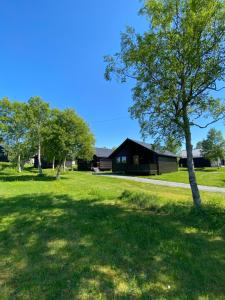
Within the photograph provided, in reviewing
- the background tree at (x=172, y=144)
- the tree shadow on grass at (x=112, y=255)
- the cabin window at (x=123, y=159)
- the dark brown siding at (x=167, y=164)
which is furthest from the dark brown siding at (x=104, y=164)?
the tree shadow on grass at (x=112, y=255)

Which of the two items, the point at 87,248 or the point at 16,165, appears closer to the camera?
the point at 87,248

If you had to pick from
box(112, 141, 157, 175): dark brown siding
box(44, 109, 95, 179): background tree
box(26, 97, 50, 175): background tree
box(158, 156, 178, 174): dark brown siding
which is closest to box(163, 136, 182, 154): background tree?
box(44, 109, 95, 179): background tree

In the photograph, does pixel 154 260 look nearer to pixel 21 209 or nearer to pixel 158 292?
pixel 158 292

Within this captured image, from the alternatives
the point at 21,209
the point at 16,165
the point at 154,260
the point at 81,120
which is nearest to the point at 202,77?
the point at 154,260

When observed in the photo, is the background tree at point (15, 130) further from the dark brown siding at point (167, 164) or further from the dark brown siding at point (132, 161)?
the dark brown siding at point (167, 164)

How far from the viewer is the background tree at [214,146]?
148 ft

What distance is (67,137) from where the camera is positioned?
2284 cm

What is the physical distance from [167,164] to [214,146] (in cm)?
1547

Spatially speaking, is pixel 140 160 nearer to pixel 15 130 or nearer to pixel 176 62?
pixel 15 130

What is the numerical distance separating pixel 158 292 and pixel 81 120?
843 inches

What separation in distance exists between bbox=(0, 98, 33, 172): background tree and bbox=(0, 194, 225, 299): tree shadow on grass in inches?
1037

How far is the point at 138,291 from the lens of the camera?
141 inches

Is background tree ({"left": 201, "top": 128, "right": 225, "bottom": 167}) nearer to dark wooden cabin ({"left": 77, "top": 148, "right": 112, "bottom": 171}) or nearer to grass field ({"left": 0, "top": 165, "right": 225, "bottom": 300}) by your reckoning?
dark wooden cabin ({"left": 77, "top": 148, "right": 112, "bottom": 171})

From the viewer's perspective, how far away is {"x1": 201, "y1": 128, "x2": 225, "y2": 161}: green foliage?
4508cm
